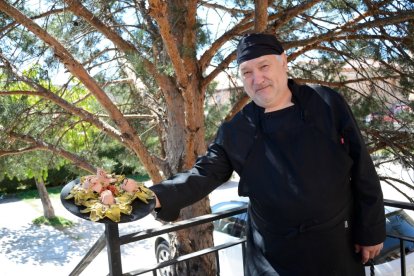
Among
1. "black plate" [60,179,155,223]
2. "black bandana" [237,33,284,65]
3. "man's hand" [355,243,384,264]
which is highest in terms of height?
"black bandana" [237,33,284,65]

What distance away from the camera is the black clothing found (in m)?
1.30

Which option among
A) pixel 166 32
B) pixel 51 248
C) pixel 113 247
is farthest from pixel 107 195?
pixel 51 248

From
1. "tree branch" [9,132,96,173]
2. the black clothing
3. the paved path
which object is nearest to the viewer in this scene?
the black clothing

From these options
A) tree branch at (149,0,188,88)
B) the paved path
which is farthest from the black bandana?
the paved path

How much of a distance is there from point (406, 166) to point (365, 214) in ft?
6.81

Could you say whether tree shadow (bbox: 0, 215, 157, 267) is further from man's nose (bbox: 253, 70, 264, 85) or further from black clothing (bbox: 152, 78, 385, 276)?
man's nose (bbox: 253, 70, 264, 85)

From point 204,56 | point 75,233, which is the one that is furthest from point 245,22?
point 75,233

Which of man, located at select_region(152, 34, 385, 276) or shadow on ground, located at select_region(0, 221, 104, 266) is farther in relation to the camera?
shadow on ground, located at select_region(0, 221, 104, 266)

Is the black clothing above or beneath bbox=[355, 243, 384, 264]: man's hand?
above

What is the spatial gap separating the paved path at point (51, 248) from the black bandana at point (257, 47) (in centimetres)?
622

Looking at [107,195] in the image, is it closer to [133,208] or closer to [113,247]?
[133,208]

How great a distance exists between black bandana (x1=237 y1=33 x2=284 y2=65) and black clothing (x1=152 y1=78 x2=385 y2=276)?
17cm

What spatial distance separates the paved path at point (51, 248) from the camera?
7902 millimetres

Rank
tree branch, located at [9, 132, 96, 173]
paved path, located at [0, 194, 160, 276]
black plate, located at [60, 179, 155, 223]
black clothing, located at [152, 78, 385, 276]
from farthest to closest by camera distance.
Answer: paved path, located at [0, 194, 160, 276] → tree branch, located at [9, 132, 96, 173] → black clothing, located at [152, 78, 385, 276] → black plate, located at [60, 179, 155, 223]
